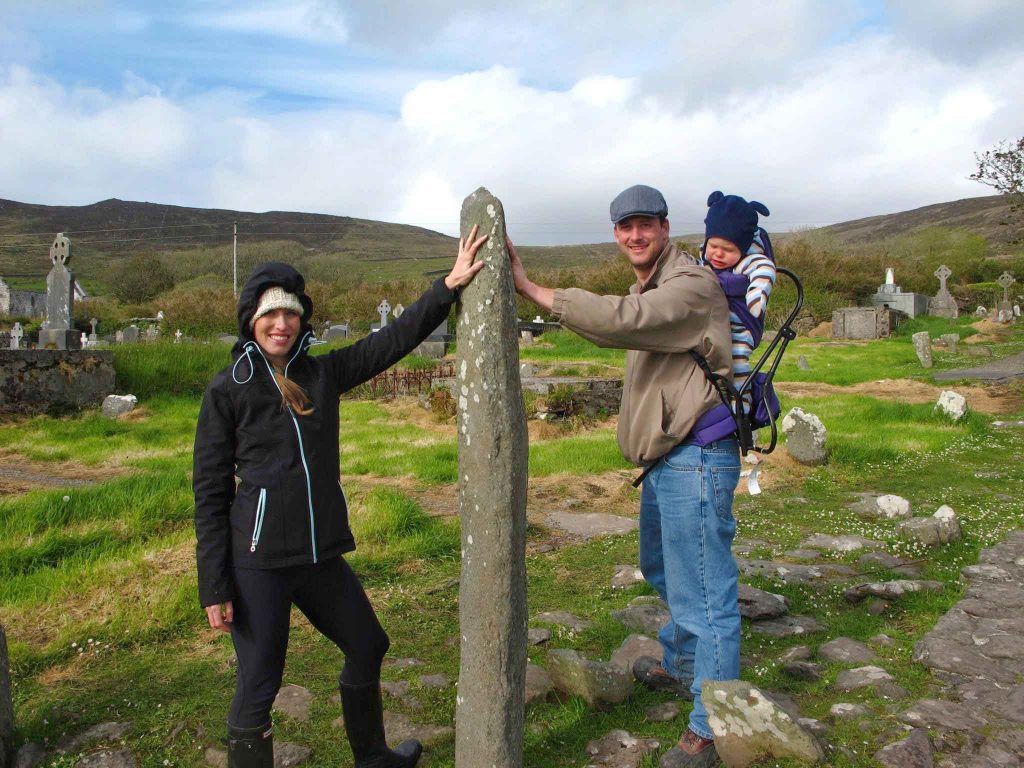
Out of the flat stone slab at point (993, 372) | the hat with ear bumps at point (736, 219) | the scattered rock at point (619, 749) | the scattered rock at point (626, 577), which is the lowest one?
the scattered rock at point (619, 749)

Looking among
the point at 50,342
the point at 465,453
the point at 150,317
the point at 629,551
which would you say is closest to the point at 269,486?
the point at 465,453

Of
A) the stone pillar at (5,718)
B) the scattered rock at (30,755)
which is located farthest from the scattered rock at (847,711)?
the stone pillar at (5,718)

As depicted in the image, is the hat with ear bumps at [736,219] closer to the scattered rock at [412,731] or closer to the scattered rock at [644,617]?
the scattered rock at [644,617]

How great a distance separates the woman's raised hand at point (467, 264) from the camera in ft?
10.00

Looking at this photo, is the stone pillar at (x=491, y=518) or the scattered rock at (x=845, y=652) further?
the scattered rock at (x=845, y=652)

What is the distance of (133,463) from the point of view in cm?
1027

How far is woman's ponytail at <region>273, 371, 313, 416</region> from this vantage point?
120 inches

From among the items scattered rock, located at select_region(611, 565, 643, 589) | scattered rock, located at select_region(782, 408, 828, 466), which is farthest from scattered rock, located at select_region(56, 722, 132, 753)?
scattered rock, located at select_region(782, 408, 828, 466)

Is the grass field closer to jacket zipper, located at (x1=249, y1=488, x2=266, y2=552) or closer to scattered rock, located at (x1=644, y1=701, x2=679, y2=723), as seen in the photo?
scattered rock, located at (x1=644, y1=701, x2=679, y2=723)

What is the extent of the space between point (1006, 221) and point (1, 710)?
2211cm

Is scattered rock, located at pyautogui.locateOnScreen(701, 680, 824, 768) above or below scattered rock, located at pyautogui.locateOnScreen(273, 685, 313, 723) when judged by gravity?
above

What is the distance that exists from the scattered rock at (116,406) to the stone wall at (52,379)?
17.6 inches

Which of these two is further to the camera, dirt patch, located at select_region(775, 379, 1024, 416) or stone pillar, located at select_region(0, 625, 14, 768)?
dirt patch, located at select_region(775, 379, 1024, 416)

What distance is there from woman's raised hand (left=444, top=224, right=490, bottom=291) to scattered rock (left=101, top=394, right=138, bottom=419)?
44.1 feet
